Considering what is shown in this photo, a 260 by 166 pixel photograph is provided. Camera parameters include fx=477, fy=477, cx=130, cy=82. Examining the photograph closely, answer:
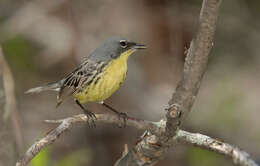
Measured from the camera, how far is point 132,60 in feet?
26.6

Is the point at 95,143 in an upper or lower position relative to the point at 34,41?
lower

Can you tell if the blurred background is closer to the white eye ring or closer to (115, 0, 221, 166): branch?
the white eye ring

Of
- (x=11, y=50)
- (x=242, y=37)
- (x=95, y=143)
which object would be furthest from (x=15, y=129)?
(x=242, y=37)

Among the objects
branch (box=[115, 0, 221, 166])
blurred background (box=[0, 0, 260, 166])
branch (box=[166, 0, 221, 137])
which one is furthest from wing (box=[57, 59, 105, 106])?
blurred background (box=[0, 0, 260, 166])

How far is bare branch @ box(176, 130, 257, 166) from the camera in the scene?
2.52 meters

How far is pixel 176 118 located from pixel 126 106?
4614 mm

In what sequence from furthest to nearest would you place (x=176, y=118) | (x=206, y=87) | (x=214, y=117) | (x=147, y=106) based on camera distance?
(x=206, y=87) → (x=147, y=106) → (x=214, y=117) → (x=176, y=118)

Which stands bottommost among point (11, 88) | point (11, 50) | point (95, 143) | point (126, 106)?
point (95, 143)

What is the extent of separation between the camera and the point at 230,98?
715cm

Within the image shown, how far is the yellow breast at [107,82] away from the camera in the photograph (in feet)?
14.0

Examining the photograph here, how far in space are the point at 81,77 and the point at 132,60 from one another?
11.8 ft

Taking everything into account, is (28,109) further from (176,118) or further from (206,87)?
(176,118)

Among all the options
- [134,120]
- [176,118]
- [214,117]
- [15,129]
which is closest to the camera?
[176,118]

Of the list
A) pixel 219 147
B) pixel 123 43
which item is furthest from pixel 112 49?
pixel 219 147
